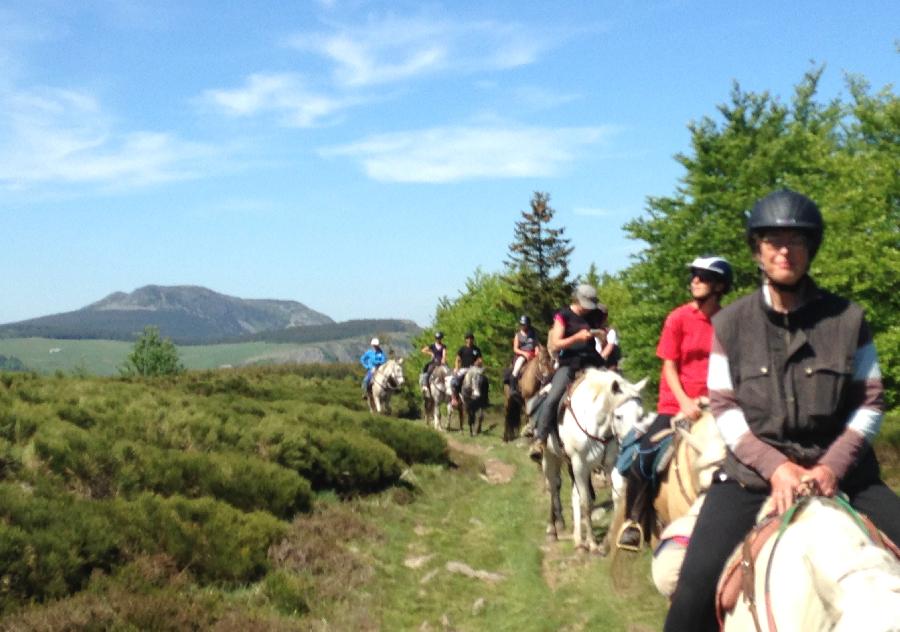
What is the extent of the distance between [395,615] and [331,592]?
0.78 meters

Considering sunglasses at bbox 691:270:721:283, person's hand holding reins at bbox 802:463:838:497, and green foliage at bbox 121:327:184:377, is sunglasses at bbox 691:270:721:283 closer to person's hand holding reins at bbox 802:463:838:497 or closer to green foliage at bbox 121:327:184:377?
person's hand holding reins at bbox 802:463:838:497

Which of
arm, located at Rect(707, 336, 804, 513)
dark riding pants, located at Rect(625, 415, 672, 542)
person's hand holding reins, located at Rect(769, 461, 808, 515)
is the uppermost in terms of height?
arm, located at Rect(707, 336, 804, 513)

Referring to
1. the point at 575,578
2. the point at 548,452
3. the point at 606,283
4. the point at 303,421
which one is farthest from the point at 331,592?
the point at 606,283

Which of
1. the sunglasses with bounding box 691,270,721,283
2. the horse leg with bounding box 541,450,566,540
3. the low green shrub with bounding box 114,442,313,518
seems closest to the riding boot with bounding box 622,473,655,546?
the sunglasses with bounding box 691,270,721,283

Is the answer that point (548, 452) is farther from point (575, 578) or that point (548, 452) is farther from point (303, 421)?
point (303, 421)

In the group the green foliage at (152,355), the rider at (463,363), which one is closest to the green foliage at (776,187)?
the rider at (463,363)

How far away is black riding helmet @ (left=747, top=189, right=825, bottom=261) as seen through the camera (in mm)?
3521

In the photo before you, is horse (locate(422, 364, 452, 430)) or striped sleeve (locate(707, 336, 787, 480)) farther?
horse (locate(422, 364, 452, 430))

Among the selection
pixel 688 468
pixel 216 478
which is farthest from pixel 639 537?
pixel 216 478

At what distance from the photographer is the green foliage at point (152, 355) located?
208 ft

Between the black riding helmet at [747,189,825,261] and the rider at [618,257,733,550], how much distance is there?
9.12ft

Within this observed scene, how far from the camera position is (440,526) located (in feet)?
43.0

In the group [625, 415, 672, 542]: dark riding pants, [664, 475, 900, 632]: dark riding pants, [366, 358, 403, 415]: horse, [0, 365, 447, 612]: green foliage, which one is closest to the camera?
[664, 475, 900, 632]: dark riding pants

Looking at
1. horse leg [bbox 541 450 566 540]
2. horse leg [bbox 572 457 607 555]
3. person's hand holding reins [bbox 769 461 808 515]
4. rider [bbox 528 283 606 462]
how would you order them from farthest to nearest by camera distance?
horse leg [bbox 541 450 566 540] < horse leg [bbox 572 457 607 555] < rider [bbox 528 283 606 462] < person's hand holding reins [bbox 769 461 808 515]
